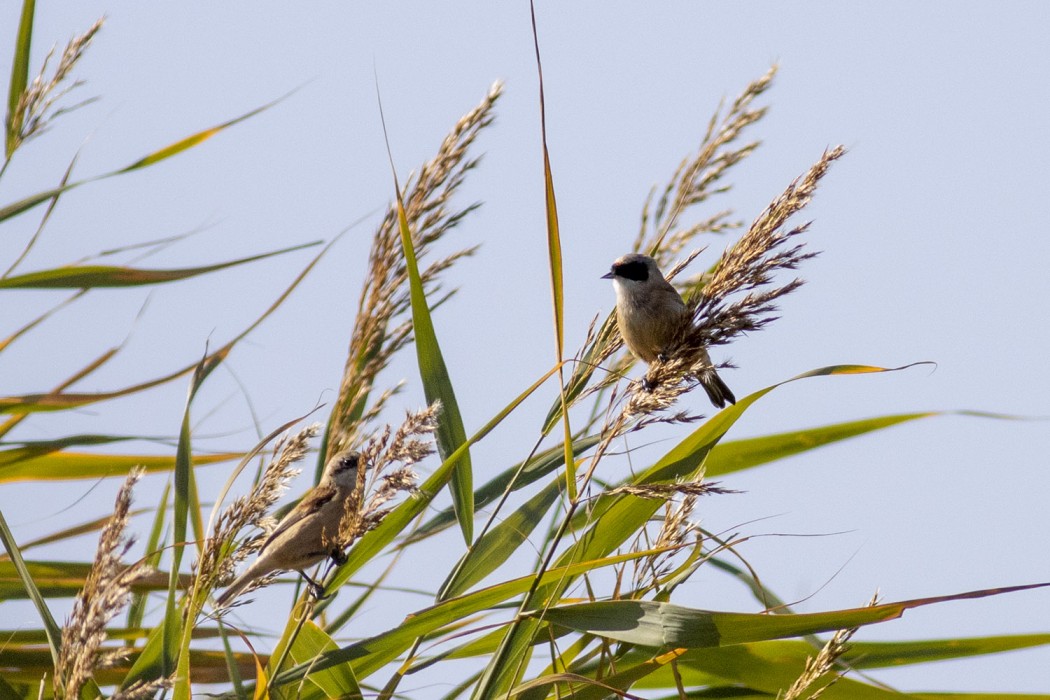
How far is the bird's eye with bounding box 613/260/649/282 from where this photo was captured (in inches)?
143

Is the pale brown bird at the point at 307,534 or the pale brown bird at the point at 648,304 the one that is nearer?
the pale brown bird at the point at 307,534

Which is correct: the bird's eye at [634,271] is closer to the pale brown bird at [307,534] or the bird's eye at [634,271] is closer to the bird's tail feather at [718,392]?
the bird's tail feather at [718,392]

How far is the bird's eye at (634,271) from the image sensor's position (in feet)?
12.0

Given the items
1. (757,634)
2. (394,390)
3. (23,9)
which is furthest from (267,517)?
(23,9)

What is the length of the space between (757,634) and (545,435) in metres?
0.53

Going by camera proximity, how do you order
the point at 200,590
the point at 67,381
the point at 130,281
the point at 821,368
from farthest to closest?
the point at 67,381 < the point at 130,281 < the point at 821,368 < the point at 200,590

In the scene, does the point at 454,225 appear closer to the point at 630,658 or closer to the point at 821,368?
the point at 821,368

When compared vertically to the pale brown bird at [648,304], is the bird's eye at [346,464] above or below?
below

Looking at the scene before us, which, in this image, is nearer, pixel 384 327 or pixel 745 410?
pixel 745 410

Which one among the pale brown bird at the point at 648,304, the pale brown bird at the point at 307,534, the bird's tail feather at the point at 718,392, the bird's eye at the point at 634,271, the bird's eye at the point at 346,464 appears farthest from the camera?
the bird's tail feather at the point at 718,392

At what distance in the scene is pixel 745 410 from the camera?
6.85 feet

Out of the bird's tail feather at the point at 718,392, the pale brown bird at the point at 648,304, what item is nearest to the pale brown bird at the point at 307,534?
the pale brown bird at the point at 648,304

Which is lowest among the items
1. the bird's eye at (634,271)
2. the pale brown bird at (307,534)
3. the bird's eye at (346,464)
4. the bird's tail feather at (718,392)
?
the pale brown bird at (307,534)

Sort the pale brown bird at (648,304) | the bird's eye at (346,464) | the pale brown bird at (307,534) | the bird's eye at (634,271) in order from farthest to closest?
the bird's eye at (634,271)
the pale brown bird at (648,304)
the bird's eye at (346,464)
the pale brown bird at (307,534)
